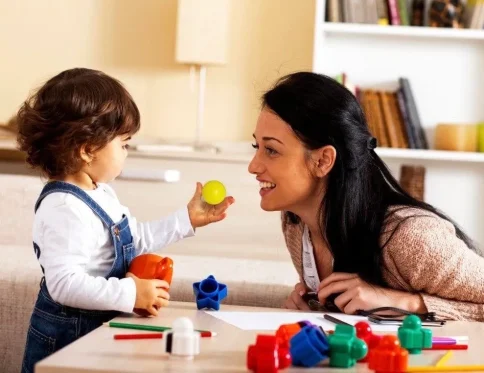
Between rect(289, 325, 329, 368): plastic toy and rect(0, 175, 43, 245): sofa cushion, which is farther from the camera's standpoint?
rect(0, 175, 43, 245): sofa cushion

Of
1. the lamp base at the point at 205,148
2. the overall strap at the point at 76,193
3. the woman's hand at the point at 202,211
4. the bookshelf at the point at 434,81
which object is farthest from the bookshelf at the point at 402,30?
the overall strap at the point at 76,193

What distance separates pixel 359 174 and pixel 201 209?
0.32 meters

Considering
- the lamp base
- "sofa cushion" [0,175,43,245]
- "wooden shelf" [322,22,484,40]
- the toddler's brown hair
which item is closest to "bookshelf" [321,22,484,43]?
"wooden shelf" [322,22,484,40]

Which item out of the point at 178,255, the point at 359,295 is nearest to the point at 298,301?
the point at 359,295

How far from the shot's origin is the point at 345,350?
3.94ft

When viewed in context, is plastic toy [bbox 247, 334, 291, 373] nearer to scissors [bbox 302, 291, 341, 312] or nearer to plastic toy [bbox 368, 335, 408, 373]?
plastic toy [bbox 368, 335, 408, 373]

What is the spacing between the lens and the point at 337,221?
6.14ft

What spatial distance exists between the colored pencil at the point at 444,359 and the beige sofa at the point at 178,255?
836 mm

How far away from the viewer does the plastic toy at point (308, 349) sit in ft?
3.92

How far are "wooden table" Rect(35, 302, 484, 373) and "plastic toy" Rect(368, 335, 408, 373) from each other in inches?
1.6

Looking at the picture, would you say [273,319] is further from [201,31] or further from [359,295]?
[201,31]

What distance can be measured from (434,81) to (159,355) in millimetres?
2963

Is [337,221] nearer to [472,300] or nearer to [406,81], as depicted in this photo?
[472,300]

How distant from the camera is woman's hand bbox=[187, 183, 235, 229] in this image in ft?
6.15
